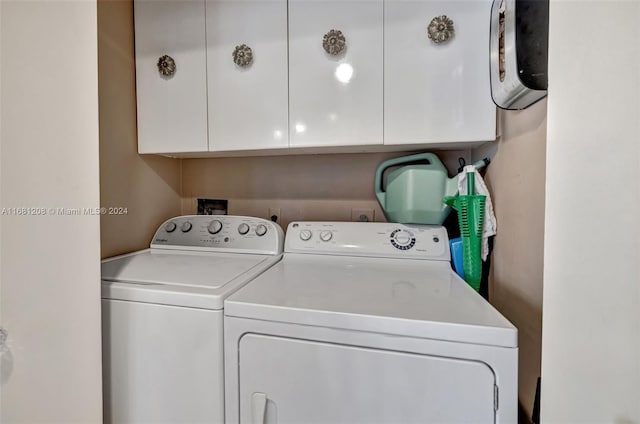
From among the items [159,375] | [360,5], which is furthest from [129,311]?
[360,5]

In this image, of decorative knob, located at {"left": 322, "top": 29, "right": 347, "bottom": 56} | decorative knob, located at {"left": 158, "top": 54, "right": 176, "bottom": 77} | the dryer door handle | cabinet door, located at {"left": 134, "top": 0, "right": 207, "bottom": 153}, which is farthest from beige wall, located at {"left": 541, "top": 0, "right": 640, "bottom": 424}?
decorative knob, located at {"left": 158, "top": 54, "right": 176, "bottom": 77}

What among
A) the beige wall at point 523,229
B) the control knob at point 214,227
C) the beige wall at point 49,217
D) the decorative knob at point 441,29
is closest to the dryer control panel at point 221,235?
the control knob at point 214,227

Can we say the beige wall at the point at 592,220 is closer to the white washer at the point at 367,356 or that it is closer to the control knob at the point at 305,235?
the white washer at the point at 367,356

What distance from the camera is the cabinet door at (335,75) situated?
110 centimetres

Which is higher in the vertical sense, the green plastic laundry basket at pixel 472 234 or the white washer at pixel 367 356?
the green plastic laundry basket at pixel 472 234

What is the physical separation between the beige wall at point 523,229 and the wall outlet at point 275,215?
42.4 inches

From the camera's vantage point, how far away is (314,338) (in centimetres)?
69

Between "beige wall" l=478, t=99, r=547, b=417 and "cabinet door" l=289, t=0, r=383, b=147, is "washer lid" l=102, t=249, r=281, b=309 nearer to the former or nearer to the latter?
"cabinet door" l=289, t=0, r=383, b=147

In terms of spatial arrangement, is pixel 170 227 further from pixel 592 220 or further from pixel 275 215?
pixel 592 220

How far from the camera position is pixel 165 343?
79 centimetres

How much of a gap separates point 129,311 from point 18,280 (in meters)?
0.30

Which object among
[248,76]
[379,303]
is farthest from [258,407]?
[248,76]

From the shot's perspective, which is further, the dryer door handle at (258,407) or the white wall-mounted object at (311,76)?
the white wall-mounted object at (311,76)

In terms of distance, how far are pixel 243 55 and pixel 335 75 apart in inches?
16.8
